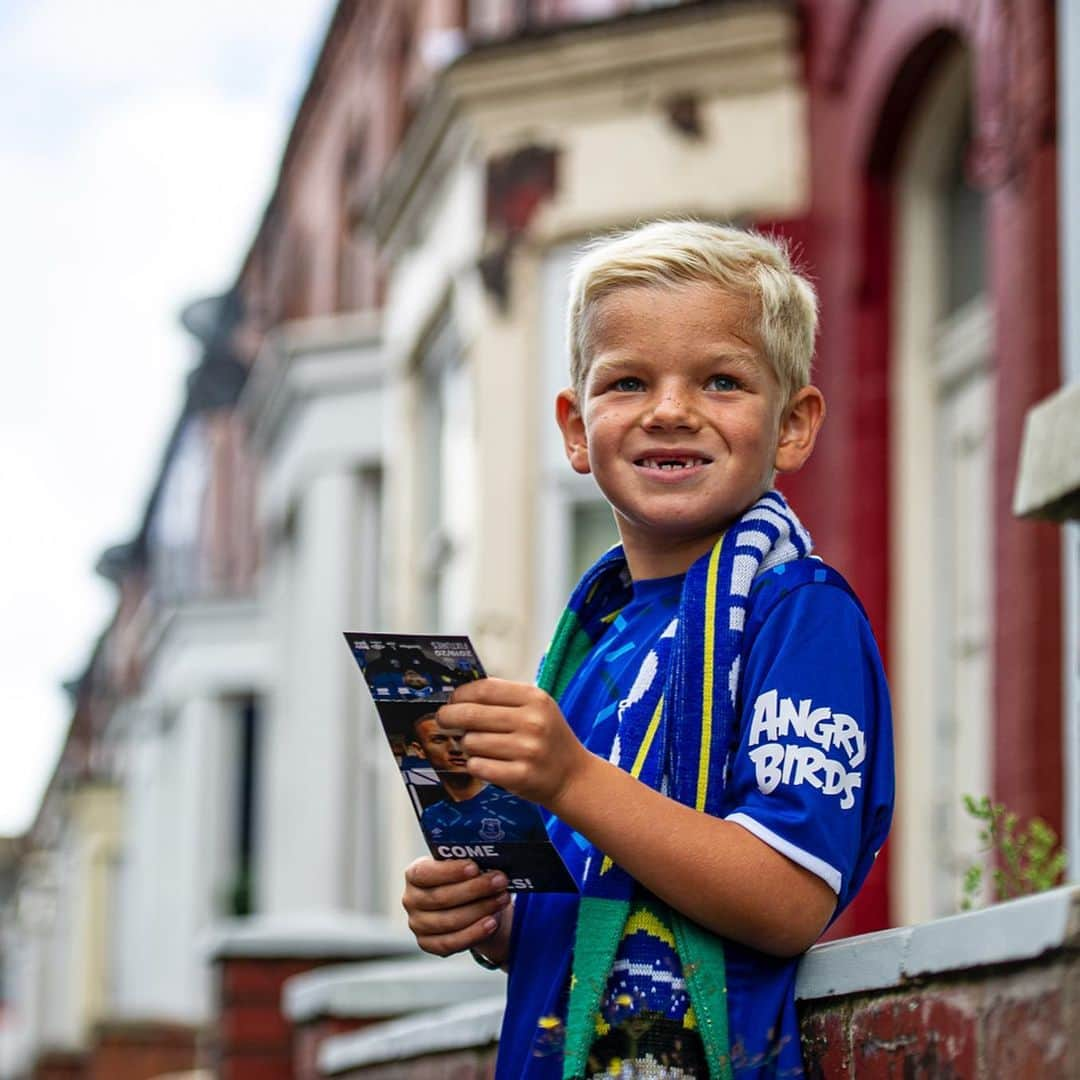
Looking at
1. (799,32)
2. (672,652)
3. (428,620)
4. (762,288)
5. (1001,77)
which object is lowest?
(672,652)

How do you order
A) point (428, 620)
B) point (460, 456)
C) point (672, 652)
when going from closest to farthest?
point (672, 652) < point (460, 456) < point (428, 620)

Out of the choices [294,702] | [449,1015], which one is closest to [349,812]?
[294,702]

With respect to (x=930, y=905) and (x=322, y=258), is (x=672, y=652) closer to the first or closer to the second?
(x=930, y=905)

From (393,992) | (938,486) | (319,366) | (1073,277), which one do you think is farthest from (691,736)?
(319,366)

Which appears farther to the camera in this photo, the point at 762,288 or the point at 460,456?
the point at 460,456

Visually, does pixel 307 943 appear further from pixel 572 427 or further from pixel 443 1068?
pixel 572 427

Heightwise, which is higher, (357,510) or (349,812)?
(357,510)

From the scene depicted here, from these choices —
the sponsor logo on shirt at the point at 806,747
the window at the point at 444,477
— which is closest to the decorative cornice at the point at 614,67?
the window at the point at 444,477

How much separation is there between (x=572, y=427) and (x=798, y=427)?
0.31 metres

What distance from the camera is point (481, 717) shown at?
8.26 ft

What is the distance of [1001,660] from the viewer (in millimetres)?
8008

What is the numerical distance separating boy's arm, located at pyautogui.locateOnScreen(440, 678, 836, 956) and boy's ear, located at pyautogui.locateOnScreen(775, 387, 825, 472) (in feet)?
1.77

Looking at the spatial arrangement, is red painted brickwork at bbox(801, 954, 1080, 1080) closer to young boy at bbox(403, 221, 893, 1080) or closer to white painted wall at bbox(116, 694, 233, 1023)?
young boy at bbox(403, 221, 893, 1080)

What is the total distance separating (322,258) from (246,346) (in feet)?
20.0
